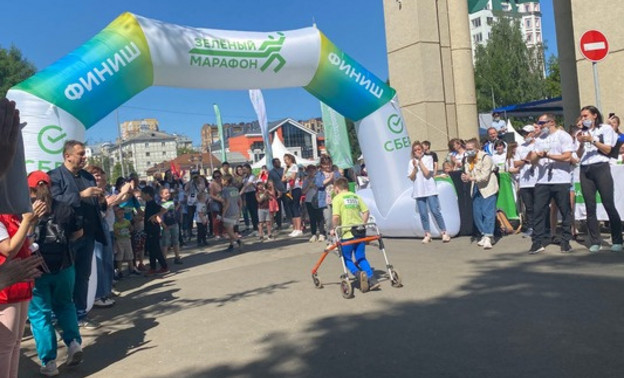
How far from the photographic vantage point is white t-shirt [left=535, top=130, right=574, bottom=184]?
7875 millimetres

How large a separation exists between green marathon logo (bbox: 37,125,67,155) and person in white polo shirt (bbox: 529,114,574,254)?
662 centimetres

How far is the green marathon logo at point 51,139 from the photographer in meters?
7.06

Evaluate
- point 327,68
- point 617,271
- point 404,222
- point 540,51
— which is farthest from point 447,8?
point 540,51

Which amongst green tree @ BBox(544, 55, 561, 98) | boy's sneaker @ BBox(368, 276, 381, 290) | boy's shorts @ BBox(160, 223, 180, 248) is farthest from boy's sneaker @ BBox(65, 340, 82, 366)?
green tree @ BBox(544, 55, 561, 98)

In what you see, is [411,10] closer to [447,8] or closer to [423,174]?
[447,8]

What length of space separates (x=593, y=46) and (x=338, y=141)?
10565 mm

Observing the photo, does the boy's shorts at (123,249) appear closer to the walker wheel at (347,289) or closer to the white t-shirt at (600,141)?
the walker wheel at (347,289)

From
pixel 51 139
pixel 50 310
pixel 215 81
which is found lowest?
pixel 50 310

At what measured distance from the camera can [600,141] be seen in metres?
7.36

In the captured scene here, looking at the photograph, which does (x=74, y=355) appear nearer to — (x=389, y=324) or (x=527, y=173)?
(x=389, y=324)

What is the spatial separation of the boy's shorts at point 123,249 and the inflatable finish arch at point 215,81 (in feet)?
7.65

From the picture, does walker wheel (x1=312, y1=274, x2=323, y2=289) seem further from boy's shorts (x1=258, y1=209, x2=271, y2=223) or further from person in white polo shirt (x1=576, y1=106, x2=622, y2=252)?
boy's shorts (x1=258, y1=209, x2=271, y2=223)

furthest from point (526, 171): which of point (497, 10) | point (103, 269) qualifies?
point (497, 10)

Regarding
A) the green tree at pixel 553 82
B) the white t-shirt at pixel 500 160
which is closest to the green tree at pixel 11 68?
the white t-shirt at pixel 500 160
